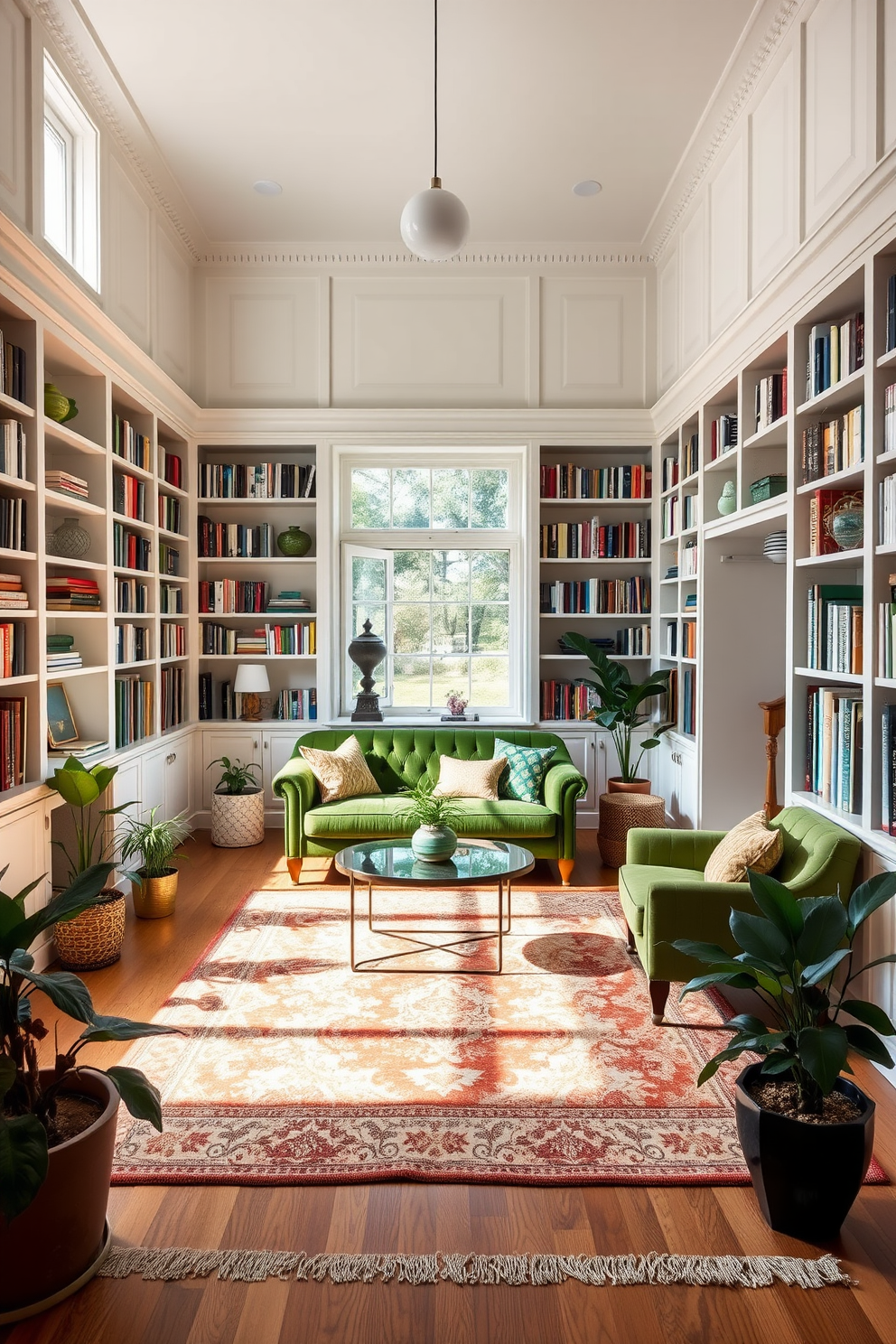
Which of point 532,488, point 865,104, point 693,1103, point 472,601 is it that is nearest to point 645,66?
point 865,104

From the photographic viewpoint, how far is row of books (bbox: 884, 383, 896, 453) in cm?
278

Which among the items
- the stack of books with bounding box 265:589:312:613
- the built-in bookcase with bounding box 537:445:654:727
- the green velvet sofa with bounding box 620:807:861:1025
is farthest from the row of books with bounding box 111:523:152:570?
the green velvet sofa with bounding box 620:807:861:1025

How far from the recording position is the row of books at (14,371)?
3463 millimetres

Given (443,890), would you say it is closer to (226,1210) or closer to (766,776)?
(766,776)

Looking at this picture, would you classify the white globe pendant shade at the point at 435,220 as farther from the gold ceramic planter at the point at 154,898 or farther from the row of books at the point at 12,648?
the gold ceramic planter at the point at 154,898

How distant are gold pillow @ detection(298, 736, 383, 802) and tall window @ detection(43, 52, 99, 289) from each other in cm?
277

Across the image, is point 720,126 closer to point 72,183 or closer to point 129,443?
point 72,183

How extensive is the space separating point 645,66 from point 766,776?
138 inches

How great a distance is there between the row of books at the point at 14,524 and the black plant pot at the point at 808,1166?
3.27 metres

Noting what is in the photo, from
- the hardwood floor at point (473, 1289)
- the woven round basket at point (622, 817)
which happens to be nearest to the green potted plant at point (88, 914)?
the hardwood floor at point (473, 1289)

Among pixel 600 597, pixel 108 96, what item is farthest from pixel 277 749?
pixel 108 96

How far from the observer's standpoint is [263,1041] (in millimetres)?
2980

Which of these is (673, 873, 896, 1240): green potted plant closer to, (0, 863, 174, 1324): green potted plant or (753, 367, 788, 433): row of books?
(0, 863, 174, 1324): green potted plant

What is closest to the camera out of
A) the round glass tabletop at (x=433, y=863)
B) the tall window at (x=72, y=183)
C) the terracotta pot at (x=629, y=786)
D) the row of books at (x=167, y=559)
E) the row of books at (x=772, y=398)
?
the round glass tabletop at (x=433, y=863)
